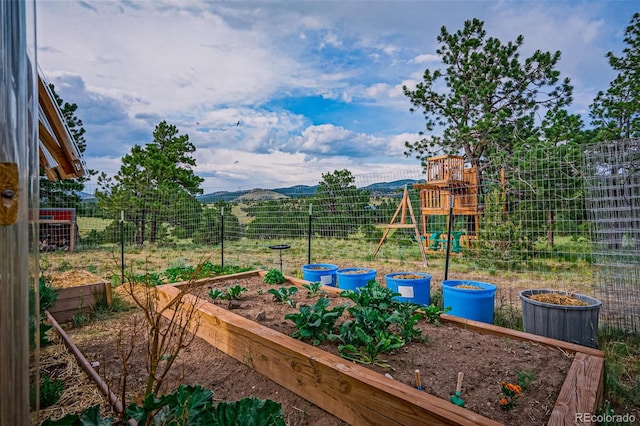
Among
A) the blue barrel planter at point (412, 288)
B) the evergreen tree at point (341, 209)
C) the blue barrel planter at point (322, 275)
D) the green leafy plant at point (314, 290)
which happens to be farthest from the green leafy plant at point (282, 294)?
the evergreen tree at point (341, 209)

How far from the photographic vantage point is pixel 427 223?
306 inches

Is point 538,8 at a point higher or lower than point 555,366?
higher

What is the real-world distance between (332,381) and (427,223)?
646 centimetres

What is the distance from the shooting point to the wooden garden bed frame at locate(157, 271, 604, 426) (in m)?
1.47

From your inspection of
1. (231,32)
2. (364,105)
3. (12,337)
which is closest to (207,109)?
(231,32)

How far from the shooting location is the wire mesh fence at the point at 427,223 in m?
3.29

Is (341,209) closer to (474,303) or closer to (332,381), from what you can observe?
(474,303)

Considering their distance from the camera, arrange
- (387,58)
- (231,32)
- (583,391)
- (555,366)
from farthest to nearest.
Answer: (387,58), (231,32), (555,366), (583,391)

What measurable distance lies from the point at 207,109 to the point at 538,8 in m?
6.02

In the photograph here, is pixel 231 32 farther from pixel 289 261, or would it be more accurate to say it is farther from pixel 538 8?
pixel 538 8

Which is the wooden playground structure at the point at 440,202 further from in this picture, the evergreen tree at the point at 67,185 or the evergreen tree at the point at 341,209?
the evergreen tree at the point at 67,185

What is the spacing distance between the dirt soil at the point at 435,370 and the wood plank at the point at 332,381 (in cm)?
7

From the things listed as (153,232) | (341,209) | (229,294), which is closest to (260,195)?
(341,209)

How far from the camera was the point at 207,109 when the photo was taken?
6426 mm
